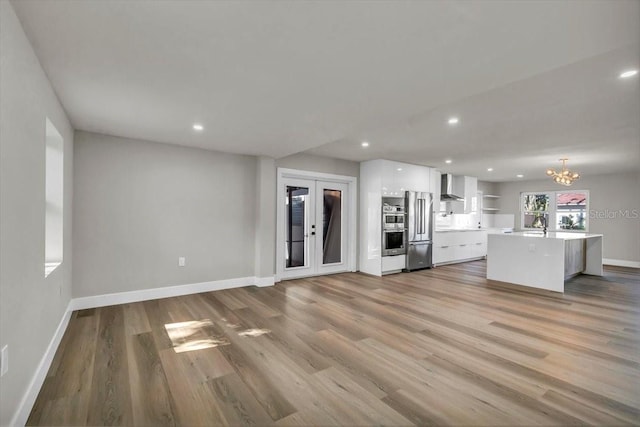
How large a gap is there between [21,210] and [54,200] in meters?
1.58

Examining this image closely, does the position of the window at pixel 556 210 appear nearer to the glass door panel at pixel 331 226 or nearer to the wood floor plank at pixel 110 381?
the glass door panel at pixel 331 226

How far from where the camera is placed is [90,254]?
393 centimetres

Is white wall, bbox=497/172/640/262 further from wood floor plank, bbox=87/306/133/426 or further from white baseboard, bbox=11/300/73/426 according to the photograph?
white baseboard, bbox=11/300/73/426

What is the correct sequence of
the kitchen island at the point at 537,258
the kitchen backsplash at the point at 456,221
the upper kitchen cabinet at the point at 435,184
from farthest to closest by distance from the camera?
the kitchen backsplash at the point at 456,221 → the upper kitchen cabinet at the point at 435,184 → the kitchen island at the point at 537,258

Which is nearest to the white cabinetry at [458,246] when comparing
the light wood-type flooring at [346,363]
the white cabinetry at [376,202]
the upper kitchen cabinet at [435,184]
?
the upper kitchen cabinet at [435,184]

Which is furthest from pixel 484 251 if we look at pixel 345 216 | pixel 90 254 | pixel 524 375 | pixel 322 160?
pixel 90 254

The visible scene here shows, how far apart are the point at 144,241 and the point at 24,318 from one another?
254cm

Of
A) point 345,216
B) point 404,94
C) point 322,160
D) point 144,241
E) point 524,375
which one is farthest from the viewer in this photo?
point 345,216

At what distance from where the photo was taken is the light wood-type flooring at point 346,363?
1.91 m

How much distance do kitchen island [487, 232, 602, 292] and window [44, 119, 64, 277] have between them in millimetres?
6495

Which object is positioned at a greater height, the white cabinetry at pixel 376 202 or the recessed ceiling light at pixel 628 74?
the recessed ceiling light at pixel 628 74

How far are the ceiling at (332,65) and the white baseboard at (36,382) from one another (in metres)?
2.17

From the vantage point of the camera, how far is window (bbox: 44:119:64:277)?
302cm

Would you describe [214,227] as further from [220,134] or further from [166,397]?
[166,397]
